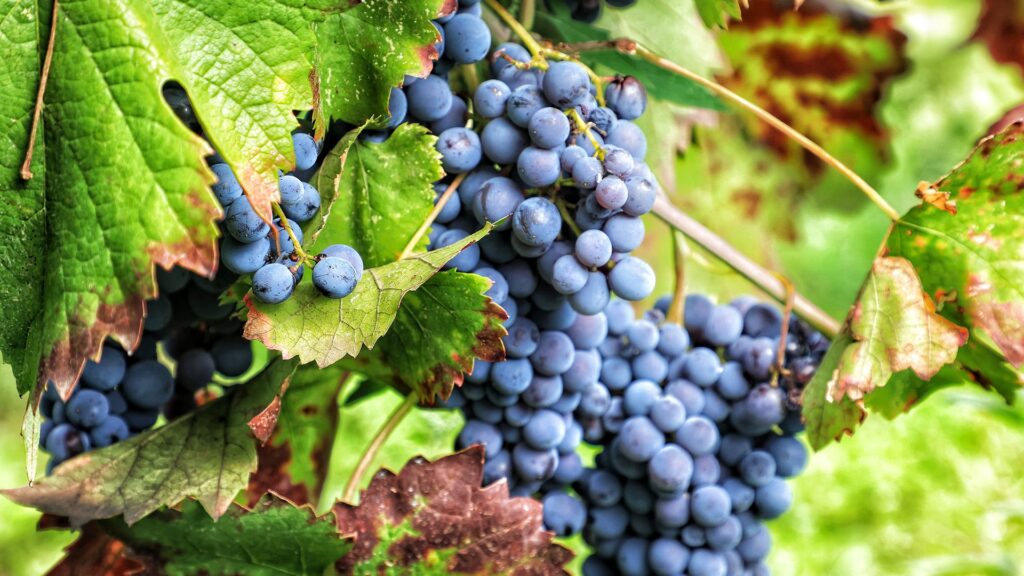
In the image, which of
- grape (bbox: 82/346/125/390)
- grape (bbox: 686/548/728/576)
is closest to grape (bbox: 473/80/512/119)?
grape (bbox: 82/346/125/390)

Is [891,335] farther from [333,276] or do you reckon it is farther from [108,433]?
[108,433]

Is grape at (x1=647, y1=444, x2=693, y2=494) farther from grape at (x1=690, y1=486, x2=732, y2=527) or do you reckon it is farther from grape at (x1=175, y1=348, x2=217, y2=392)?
grape at (x1=175, y1=348, x2=217, y2=392)

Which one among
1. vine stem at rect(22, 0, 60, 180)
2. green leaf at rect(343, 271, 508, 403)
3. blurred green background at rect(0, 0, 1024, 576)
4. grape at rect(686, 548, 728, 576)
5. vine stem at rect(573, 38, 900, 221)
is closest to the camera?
vine stem at rect(22, 0, 60, 180)

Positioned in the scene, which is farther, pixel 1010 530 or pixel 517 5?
pixel 1010 530

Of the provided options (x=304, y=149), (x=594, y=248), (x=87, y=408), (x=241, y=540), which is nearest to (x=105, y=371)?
(x=87, y=408)

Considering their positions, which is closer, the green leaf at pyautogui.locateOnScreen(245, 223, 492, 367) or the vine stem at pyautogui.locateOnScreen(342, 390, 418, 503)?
the green leaf at pyautogui.locateOnScreen(245, 223, 492, 367)

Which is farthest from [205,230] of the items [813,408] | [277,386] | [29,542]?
[29,542]

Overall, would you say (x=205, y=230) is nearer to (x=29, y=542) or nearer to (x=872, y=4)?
(x=872, y=4)
